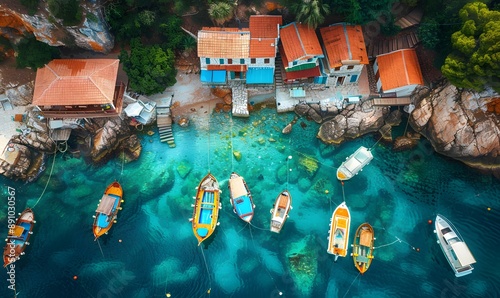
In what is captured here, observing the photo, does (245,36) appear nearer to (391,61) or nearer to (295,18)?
(295,18)

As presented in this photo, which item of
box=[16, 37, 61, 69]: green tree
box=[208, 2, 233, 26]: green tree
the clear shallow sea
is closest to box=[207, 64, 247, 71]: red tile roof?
box=[208, 2, 233, 26]: green tree

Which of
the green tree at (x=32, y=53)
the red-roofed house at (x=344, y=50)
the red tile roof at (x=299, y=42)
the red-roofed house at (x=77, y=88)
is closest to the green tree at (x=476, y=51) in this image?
the red-roofed house at (x=344, y=50)

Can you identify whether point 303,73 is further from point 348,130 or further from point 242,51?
point 348,130

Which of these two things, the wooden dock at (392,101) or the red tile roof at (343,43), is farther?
the wooden dock at (392,101)

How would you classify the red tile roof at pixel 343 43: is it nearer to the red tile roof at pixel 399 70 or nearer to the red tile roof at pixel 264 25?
the red tile roof at pixel 399 70

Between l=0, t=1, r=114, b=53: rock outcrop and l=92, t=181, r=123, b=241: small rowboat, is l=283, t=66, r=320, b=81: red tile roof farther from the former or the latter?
l=92, t=181, r=123, b=241: small rowboat

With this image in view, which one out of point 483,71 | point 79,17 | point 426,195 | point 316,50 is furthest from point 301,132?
point 79,17
